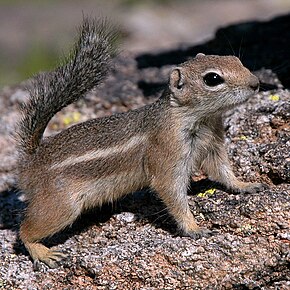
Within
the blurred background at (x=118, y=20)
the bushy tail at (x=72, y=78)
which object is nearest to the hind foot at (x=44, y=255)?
the bushy tail at (x=72, y=78)

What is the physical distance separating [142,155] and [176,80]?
63cm

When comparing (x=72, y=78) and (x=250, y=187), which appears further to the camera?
(x=72, y=78)

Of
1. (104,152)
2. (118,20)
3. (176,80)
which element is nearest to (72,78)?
(104,152)

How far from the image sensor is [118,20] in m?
13.3

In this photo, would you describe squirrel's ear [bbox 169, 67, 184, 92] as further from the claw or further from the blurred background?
the blurred background

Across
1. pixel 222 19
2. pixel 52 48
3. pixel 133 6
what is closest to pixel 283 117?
pixel 52 48

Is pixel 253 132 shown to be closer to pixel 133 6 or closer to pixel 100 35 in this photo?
pixel 100 35

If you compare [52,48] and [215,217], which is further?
[52,48]

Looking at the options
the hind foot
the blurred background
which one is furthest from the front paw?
the blurred background

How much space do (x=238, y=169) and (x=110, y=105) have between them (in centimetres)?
219

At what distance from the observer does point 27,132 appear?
590 cm

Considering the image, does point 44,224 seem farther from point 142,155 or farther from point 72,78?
point 72,78

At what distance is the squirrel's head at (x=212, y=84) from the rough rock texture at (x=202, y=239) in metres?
0.62

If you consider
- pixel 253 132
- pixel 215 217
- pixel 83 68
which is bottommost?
pixel 215 217
